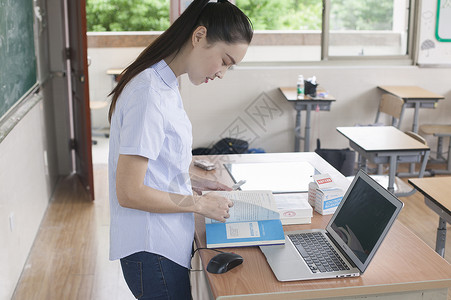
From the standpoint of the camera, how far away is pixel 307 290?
1.55 m

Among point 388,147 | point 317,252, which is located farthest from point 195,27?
point 388,147

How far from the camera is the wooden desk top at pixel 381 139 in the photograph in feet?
12.4

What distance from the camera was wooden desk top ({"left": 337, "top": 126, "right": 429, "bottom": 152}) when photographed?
3793 millimetres

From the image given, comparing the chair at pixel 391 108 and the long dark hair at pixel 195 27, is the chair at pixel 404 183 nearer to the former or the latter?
the chair at pixel 391 108

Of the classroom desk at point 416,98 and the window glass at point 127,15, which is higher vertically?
the window glass at point 127,15

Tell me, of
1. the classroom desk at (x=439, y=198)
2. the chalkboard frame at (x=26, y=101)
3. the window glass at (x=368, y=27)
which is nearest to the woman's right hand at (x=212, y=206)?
the classroom desk at (x=439, y=198)

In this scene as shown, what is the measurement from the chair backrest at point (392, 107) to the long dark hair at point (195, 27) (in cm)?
368

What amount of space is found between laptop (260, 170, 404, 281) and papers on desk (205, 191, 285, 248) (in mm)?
43

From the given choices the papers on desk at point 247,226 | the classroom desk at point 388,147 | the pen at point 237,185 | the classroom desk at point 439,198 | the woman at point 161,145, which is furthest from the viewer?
the classroom desk at point 388,147

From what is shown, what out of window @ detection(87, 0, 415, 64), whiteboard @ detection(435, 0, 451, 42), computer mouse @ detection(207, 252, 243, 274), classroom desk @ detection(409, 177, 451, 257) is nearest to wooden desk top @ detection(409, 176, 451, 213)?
classroom desk @ detection(409, 177, 451, 257)

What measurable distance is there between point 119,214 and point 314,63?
4.54m

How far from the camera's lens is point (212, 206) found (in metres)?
1.62

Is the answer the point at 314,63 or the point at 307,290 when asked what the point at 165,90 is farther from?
the point at 314,63

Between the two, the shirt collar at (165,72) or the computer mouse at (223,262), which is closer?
the shirt collar at (165,72)
